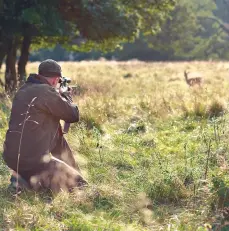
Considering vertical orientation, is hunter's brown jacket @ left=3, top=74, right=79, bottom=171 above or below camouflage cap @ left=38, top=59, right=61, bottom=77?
below

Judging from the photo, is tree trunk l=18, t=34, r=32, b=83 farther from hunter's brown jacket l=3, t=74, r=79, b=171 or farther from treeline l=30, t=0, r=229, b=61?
treeline l=30, t=0, r=229, b=61

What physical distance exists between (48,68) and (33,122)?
58 cm

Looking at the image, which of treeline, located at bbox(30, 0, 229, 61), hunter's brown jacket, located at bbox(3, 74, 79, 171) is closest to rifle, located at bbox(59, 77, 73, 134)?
hunter's brown jacket, located at bbox(3, 74, 79, 171)

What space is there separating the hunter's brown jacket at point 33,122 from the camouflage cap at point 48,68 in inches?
2.7

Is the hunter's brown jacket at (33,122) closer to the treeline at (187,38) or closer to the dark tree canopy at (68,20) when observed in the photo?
the dark tree canopy at (68,20)

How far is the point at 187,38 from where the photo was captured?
54125 mm

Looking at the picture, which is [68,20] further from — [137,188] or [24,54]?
[137,188]

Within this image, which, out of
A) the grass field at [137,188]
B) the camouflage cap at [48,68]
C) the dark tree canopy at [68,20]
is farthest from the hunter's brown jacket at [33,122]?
the dark tree canopy at [68,20]

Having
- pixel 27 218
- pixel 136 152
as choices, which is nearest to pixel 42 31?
pixel 136 152

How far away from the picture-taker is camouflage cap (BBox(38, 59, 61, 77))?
493 centimetres

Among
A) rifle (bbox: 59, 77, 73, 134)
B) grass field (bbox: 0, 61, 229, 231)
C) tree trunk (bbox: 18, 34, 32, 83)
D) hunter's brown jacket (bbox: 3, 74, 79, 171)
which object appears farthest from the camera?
tree trunk (bbox: 18, 34, 32, 83)

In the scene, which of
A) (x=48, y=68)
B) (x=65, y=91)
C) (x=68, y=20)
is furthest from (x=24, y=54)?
(x=48, y=68)

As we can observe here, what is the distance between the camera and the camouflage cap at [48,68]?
4934 mm

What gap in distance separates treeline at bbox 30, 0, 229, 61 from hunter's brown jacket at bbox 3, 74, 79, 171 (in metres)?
44.0
